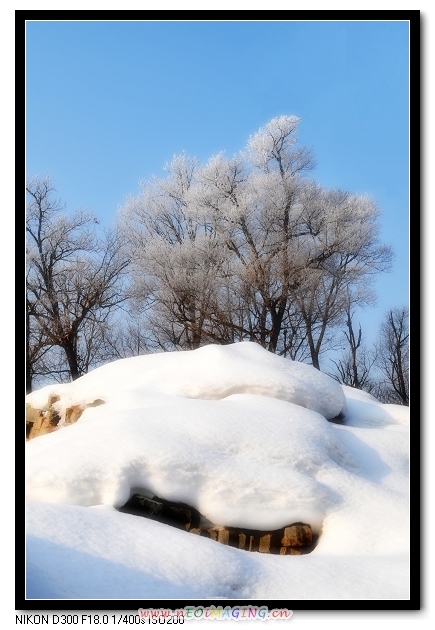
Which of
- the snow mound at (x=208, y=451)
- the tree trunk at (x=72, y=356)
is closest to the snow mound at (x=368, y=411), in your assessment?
the snow mound at (x=208, y=451)

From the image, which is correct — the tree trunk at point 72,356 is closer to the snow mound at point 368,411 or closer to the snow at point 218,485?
the snow at point 218,485

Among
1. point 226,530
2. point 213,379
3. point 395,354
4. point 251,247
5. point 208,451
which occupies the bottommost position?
point 226,530

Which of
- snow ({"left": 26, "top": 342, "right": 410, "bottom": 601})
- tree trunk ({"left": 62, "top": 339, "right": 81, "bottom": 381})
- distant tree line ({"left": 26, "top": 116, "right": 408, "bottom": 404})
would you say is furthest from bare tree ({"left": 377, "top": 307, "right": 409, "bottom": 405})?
tree trunk ({"left": 62, "top": 339, "right": 81, "bottom": 381})

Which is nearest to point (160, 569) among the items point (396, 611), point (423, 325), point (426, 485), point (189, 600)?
point (189, 600)

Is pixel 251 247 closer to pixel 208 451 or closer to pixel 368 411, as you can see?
pixel 368 411

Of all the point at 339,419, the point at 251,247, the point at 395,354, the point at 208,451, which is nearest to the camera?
the point at 208,451

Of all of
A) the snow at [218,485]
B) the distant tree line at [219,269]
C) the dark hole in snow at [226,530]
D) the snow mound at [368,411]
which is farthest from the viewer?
the snow mound at [368,411]

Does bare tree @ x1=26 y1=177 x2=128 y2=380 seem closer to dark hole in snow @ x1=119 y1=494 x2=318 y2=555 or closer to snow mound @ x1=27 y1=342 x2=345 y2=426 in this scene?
snow mound @ x1=27 y1=342 x2=345 y2=426

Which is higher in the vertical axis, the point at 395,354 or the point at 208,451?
the point at 395,354

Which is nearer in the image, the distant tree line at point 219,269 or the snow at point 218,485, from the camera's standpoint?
the snow at point 218,485

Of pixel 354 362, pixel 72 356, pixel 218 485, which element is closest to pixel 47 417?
pixel 72 356
